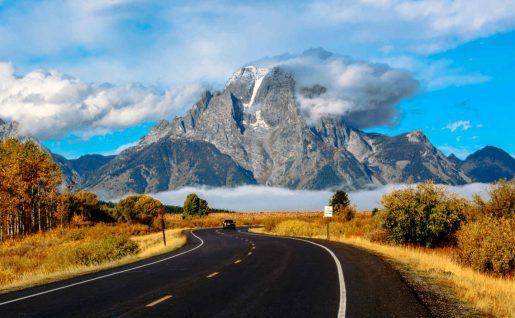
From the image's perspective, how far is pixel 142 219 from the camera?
99.2 metres

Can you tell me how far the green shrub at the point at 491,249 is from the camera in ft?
59.8

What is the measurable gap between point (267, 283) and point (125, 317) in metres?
5.44

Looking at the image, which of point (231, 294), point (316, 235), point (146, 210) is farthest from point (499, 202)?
point (146, 210)

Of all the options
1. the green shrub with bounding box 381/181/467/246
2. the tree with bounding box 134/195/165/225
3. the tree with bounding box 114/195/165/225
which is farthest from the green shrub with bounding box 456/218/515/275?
the tree with bounding box 134/195/165/225

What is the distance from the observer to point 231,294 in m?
12.0

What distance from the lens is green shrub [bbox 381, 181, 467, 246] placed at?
2759 cm

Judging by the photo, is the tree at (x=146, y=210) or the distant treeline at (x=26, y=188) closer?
the distant treeline at (x=26, y=188)

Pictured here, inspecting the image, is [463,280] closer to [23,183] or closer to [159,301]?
[159,301]

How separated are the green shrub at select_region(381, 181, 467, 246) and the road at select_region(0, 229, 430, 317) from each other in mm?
10067

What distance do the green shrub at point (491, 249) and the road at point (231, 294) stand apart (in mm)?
3661

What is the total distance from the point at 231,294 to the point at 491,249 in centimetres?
1150

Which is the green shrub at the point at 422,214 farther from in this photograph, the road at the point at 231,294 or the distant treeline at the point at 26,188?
the distant treeline at the point at 26,188

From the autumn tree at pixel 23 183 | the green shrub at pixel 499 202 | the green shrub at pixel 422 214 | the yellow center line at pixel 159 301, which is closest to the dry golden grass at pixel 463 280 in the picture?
the green shrub at pixel 422 214

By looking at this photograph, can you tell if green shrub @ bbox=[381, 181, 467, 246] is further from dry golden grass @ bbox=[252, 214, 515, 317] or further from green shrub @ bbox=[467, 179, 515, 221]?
green shrub @ bbox=[467, 179, 515, 221]
